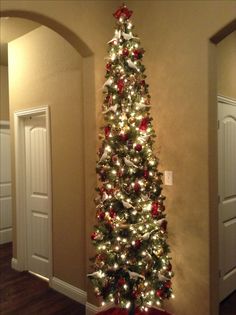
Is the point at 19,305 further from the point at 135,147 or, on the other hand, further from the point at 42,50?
the point at 42,50

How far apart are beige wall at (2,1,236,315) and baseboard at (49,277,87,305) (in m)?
0.33

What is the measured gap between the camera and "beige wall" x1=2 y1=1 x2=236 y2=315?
7.91ft

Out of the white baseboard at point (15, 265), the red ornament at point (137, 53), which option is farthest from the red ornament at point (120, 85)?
the white baseboard at point (15, 265)

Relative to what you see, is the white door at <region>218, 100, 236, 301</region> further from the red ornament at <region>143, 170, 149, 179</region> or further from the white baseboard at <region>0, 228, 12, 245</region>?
the white baseboard at <region>0, 228, 12, 245</region>

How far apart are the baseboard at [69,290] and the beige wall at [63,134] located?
51 millimetres

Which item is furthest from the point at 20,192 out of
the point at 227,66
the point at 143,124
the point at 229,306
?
the point at 227,66

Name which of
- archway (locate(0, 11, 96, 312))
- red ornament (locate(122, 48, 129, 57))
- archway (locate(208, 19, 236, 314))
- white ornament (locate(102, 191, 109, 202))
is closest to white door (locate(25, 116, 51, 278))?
archway (locate(0, 11, 96, 312))

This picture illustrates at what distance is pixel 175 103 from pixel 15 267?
318 centimetres

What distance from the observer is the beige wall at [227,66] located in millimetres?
3053

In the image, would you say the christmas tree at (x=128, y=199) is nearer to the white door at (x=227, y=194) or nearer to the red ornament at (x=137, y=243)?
the red ornament at (x=137, y=243)

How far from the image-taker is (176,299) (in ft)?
8.64

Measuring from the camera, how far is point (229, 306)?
295cm

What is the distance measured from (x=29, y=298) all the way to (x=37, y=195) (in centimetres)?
124

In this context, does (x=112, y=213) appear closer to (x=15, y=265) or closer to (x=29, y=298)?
(x=29, y=298)
